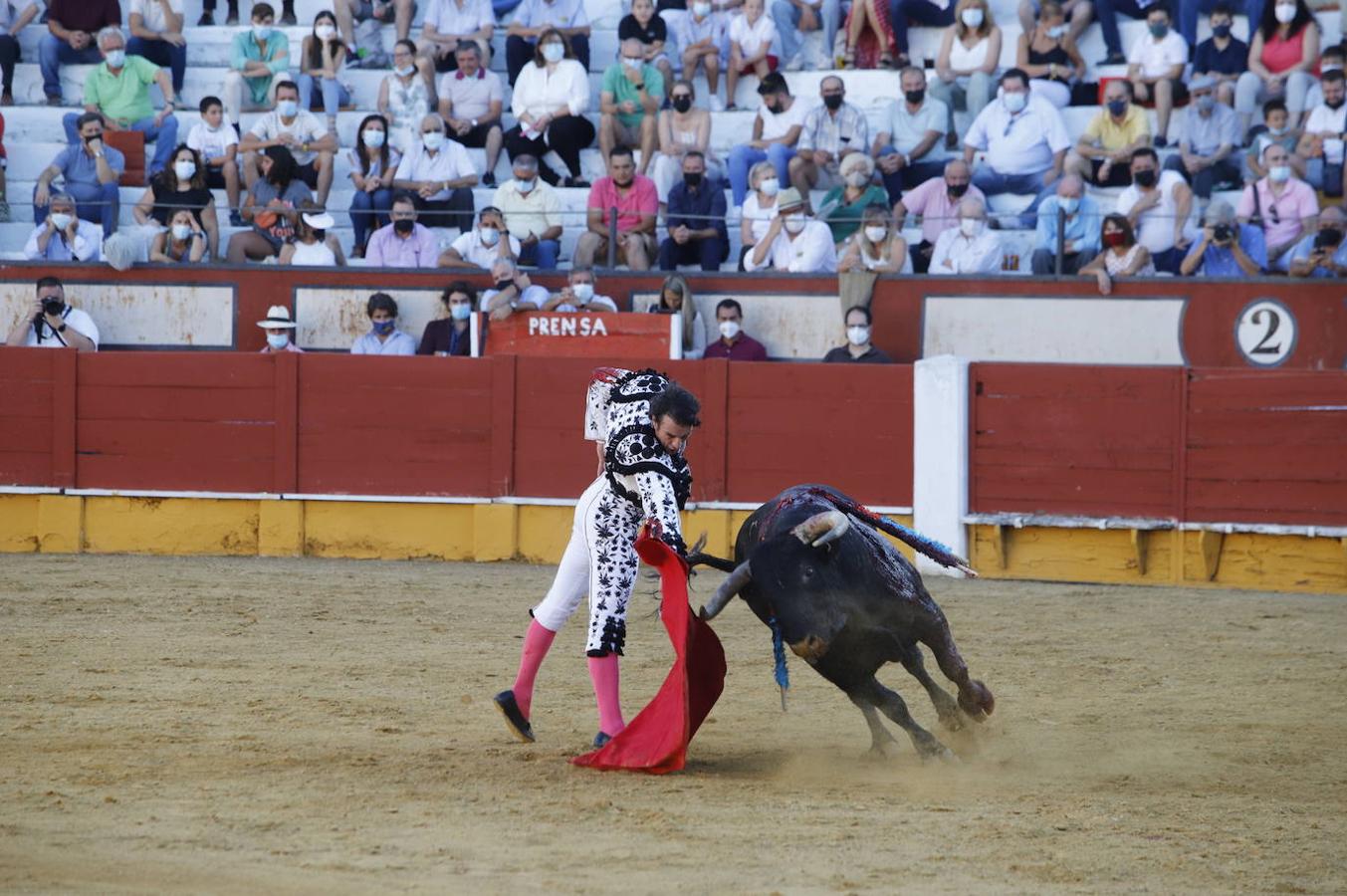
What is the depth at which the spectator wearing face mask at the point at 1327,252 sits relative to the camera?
10.3 metres

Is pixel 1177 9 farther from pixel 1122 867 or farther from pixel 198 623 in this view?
→ pixel 1122 867

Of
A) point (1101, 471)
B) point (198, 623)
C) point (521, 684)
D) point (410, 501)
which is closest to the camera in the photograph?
point (521, 684)

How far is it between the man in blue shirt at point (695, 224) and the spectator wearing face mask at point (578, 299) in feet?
2.05

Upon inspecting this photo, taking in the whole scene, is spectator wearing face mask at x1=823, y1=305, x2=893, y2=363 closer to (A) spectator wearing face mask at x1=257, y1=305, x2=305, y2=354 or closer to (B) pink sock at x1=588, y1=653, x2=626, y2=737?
(A) spectator wearing face mask at x1=257, y1=305, x2=305, y2=354

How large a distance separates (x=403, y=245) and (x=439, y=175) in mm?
649

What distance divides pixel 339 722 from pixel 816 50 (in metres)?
8.48

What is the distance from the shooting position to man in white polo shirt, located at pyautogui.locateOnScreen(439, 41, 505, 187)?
1234 centimetres

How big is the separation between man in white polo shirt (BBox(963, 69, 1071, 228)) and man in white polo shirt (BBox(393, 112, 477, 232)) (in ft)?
10.5

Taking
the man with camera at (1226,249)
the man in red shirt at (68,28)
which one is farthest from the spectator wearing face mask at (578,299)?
the man in red shirt at (68,28)

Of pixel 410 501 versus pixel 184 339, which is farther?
pixel 184 339

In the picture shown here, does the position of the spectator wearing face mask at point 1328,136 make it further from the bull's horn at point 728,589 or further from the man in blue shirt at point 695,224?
the bull's horn at point 728,589

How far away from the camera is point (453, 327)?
35.7 feet

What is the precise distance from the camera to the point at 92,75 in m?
12.8

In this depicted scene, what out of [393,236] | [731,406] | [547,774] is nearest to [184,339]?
[393,236]
